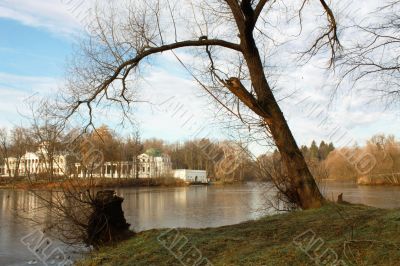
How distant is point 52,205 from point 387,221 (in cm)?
706

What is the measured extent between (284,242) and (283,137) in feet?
13.8

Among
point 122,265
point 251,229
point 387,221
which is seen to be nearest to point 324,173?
point 251,229

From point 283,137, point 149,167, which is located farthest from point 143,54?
point 149,167

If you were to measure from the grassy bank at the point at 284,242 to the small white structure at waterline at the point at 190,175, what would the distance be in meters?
76.2

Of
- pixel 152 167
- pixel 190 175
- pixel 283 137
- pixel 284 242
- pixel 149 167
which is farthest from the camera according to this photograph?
pixel 190 175

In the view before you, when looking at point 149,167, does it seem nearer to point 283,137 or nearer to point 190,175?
point 190,175

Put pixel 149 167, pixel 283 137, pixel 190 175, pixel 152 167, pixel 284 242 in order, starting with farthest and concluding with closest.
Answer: pixel 190 175 < pixel 152 167 < pixel 149 167 < pixel 283 137 < pixel 284 242

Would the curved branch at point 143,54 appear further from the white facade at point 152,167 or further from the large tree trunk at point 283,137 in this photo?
the white facade at point 152,167

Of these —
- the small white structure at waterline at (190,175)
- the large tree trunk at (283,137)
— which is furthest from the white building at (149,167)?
the large tree trunk at (283,137)

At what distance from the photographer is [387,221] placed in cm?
691

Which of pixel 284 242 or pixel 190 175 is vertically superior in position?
pixel 190 175

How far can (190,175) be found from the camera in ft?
289

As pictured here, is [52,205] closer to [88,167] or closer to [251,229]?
[88,167]

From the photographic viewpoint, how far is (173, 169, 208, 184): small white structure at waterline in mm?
86188
